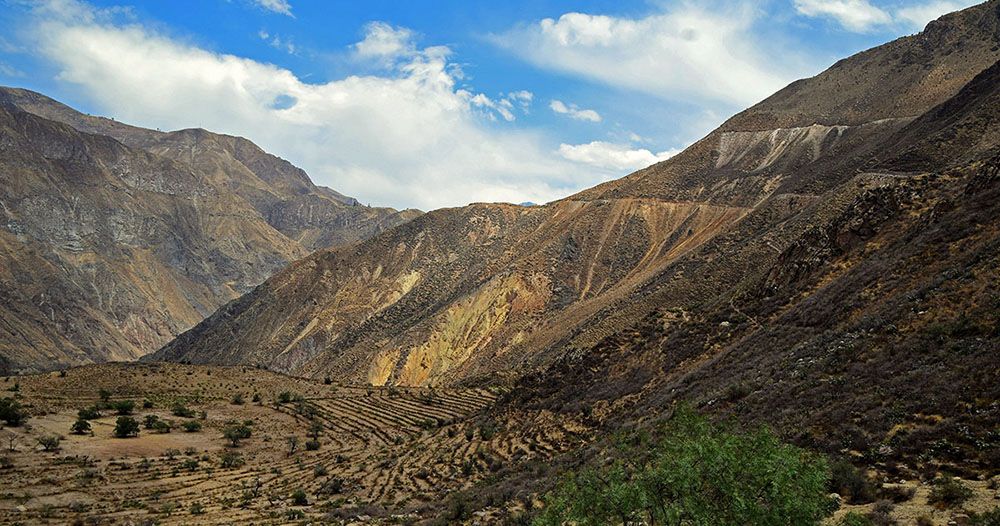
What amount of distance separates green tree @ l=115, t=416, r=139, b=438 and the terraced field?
335mm

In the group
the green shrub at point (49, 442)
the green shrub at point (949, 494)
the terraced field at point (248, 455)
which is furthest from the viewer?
the green shrub at point (49, 442)

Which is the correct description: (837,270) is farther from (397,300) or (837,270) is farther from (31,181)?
(31,181)

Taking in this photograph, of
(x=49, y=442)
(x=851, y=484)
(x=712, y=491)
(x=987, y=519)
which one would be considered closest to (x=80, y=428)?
(x=49, y=442)

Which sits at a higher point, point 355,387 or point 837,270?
point 837,270

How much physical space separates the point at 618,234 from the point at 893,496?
61.6 meters

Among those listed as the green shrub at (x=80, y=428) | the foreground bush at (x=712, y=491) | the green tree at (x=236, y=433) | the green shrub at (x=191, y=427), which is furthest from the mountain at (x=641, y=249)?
the green shrub at (x=80, y=428)

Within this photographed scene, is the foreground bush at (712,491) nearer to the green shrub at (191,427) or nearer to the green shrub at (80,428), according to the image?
the green shrub at (80,428)

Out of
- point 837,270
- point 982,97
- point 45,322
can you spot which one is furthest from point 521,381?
point 45,322

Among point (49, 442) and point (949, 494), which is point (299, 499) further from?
point (949, 494)

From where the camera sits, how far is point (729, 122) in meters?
87.7

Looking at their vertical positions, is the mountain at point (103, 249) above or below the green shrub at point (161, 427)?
above

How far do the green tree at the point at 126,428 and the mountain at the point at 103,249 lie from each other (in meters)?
86.4

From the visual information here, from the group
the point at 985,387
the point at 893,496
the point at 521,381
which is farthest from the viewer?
the point at 521,381

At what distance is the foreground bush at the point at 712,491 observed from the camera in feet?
24.0
